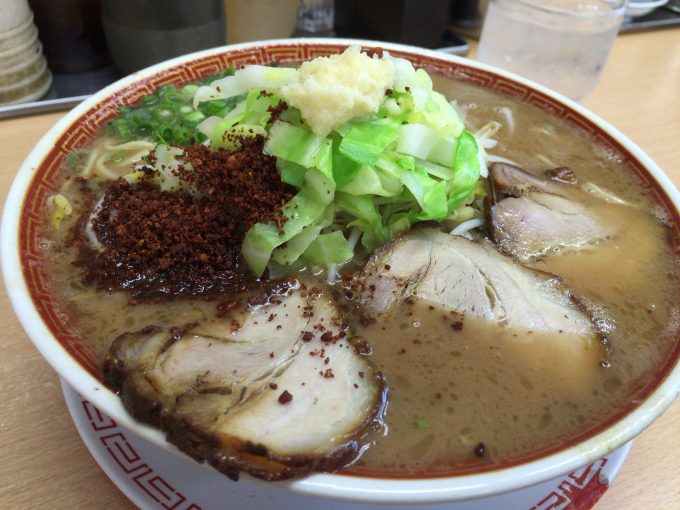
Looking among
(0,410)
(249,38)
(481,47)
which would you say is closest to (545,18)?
(481,47)

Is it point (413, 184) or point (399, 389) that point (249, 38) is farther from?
point (399, 389)

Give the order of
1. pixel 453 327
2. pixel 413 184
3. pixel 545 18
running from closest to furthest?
pixel 453 327, pixel 413 184, pixel 545 18

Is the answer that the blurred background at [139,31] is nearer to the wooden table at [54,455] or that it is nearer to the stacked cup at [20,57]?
the stacked cup at [20,57]

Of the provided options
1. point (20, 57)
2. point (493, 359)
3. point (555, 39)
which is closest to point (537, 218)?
point (493, 359)

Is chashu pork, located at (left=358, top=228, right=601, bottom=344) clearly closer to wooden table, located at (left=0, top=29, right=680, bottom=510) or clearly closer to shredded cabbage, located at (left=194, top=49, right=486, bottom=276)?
shredded cabbage, located at (left=194, top=49, right=486, bottom=276)

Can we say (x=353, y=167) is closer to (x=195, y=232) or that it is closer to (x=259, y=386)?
(x=195, y=232)
